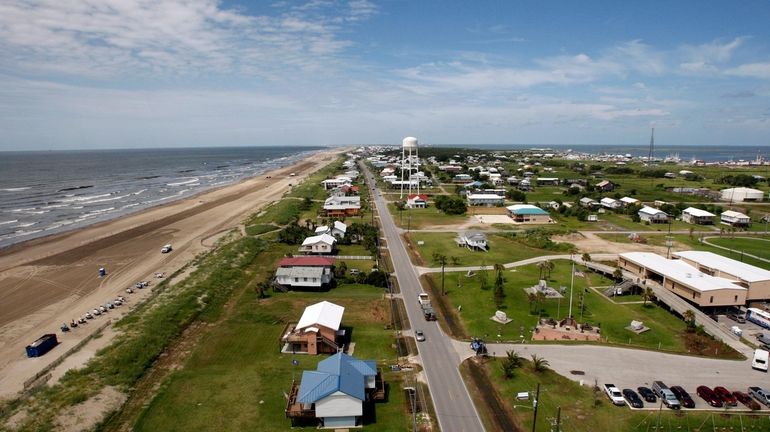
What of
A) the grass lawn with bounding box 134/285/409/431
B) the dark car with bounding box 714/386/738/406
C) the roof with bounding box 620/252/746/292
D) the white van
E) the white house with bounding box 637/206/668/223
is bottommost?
the grass lawn with bounding box 134/285/409/431

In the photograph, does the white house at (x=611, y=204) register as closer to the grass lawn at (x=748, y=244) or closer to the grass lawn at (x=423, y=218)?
the grass lawn at (x=748, y=244)

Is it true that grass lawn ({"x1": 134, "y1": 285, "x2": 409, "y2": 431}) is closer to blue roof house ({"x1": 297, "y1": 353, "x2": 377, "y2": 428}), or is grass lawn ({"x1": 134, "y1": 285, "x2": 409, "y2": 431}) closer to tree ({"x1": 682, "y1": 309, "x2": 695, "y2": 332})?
blue roof house ({"x1": 297, "y1": 353, "x2": 377, "y2": 428})

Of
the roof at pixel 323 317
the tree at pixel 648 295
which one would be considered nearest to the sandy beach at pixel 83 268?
the roof at pixel 323 317

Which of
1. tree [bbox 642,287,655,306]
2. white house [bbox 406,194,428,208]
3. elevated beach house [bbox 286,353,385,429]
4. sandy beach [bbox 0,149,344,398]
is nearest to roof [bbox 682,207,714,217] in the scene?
tree [bbox 642,287,655,306]

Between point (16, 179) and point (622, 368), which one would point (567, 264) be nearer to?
point (622, 368)

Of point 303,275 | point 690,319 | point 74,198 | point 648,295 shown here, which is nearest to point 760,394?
point 690,319
